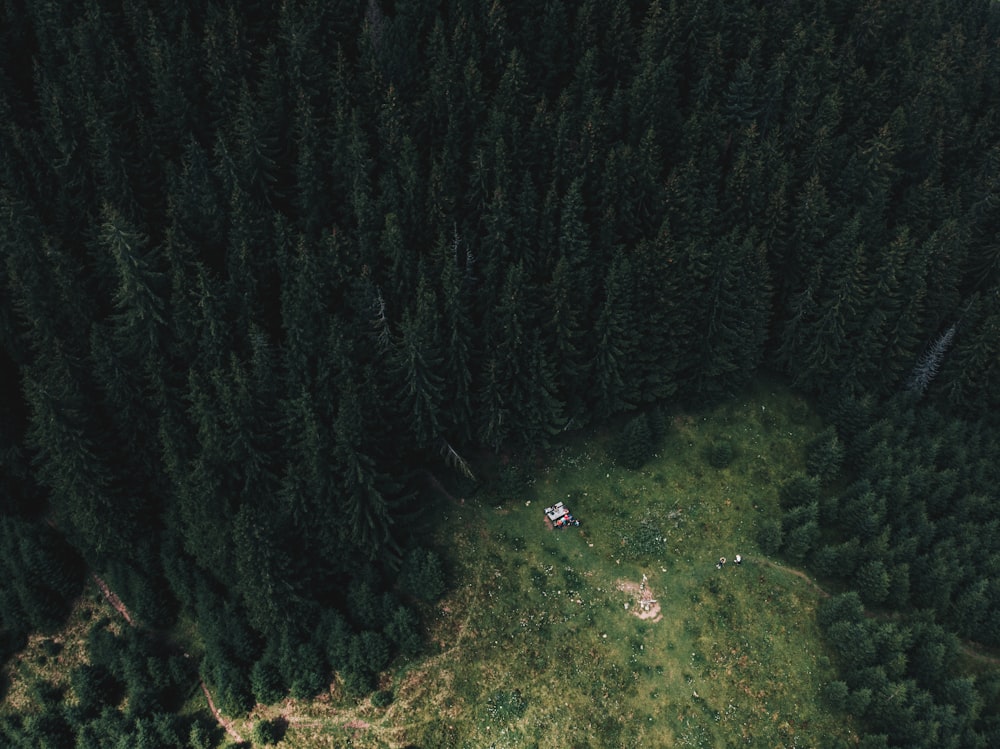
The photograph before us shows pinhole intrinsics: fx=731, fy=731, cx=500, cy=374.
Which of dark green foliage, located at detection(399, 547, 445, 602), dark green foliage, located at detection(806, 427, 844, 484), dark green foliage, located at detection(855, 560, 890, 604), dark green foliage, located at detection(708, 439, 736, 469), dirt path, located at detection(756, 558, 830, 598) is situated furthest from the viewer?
dark green foliage, located at detection(708, 439, 736, 469)

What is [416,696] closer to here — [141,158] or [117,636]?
[117,636]

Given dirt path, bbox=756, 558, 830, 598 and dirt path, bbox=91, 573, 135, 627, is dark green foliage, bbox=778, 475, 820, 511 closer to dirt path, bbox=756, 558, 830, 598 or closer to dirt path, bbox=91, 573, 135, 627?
dirt path, bbox=756, 558, 830, 598

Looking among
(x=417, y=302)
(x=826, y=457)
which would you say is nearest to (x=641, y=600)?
(x=826, y=457)

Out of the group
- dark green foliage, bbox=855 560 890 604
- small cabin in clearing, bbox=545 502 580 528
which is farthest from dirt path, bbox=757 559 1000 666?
small cabin in clearing, bbox=545 502 580 528

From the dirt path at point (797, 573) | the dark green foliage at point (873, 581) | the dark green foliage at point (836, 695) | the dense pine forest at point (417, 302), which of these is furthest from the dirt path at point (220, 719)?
the dark green foliage at point (873, 581)

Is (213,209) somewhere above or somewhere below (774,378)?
above

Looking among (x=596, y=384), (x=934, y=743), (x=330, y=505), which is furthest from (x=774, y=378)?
(x=330, y=505)

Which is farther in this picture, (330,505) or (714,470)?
(714,470)
